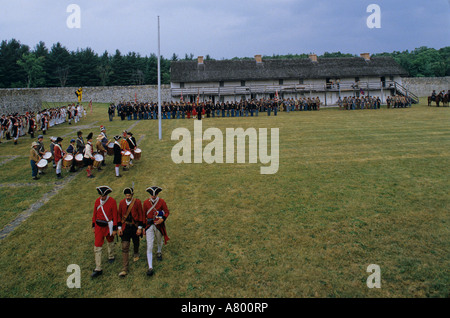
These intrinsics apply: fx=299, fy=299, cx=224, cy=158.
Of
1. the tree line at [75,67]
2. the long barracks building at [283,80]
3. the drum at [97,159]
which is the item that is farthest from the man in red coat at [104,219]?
the tree line at [75,67]

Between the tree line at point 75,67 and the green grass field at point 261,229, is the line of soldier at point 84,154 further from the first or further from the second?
the tree line at point 75,67

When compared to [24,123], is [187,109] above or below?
above

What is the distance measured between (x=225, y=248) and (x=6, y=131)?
22084 mm

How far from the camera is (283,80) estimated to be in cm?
4641

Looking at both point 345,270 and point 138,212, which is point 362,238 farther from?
point 138,212

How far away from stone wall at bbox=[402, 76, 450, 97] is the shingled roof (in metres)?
13.4

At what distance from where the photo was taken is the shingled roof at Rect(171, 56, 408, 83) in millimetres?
45938

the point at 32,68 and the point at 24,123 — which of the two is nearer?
the point at 24,123

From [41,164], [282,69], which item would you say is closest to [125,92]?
[282,69]

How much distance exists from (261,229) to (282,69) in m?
42.9

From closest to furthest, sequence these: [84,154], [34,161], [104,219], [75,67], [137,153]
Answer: [104,219] → [34,161] → [84,154] → [137,153] → [75,67]

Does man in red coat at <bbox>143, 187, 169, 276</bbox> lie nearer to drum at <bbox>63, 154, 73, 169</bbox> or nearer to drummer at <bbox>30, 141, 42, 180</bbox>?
drum at <bbox>63, 154, 73, 169</bbox>
